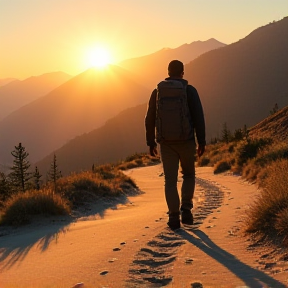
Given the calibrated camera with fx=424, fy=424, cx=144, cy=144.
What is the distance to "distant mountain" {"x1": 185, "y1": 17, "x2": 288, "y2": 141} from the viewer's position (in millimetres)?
111750

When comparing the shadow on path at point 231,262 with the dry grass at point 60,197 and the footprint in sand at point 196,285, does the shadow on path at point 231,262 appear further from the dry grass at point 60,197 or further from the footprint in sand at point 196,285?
the dry grass at point 60,197

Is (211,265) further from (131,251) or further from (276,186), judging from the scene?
(276,186)

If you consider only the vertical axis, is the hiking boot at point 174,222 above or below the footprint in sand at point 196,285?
above

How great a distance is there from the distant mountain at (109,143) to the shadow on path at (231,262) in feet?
402

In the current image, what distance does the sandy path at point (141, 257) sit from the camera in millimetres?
3211

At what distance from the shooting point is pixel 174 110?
4875 mm

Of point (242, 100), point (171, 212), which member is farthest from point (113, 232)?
point (242, 100)

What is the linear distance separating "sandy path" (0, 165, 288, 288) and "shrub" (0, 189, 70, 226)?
65 cm

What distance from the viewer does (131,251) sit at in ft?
13.3

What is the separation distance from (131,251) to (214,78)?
136 meters

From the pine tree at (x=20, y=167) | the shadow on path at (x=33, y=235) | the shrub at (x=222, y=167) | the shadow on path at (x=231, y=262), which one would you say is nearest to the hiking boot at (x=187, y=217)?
the shadow on path at (x=231, y=262)

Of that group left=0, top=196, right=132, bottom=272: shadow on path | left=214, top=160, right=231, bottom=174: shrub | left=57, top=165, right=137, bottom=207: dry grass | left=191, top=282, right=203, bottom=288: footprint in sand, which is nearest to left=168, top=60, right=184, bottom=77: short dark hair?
left=0, top=196, right=132, bottom=272: shadow on path

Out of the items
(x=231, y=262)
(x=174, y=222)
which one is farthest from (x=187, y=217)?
(x=231, y=262)

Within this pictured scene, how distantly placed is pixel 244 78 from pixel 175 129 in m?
126
